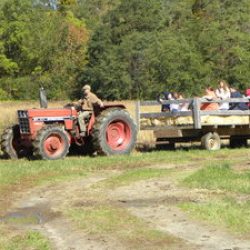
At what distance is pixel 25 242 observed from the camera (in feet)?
25.7

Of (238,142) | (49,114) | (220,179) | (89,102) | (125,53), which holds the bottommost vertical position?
(220,179)

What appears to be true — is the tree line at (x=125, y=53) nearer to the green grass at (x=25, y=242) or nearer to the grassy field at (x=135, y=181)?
the grassy field at (x=135, y=181)

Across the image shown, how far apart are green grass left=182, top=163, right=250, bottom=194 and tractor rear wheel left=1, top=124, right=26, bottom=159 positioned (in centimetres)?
543

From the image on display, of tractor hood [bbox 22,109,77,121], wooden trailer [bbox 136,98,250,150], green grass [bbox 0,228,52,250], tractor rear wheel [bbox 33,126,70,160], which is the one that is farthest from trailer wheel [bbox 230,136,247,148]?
green grass [bbox 0,228,52,250]

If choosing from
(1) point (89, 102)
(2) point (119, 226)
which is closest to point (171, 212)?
(2) point (119, 226)

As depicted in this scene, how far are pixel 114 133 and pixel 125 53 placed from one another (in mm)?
54256

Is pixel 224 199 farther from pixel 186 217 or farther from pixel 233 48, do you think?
pixel 233 48

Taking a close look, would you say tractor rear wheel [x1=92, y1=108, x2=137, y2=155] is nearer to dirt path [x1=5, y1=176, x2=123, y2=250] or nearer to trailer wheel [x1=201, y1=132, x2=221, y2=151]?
trailer wheel [x1=201, y1=132, x2=221, y2=151]

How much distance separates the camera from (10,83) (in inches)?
2857

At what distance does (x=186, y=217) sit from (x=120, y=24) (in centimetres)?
6812

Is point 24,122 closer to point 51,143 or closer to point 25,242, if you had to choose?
point 51,143

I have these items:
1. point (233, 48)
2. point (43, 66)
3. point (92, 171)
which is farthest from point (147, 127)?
point (43, 66)

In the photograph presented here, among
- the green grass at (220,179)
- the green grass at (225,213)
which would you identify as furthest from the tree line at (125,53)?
the green grass at (225,213)

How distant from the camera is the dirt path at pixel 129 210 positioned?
25.5ft
